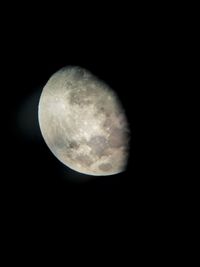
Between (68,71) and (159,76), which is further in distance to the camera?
(68,71)

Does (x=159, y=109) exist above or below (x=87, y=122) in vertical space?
above

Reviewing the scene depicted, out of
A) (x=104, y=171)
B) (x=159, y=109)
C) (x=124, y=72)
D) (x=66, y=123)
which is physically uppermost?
(x=124, y=72)

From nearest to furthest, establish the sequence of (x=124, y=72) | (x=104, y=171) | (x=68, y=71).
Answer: (x=124, y=72), (x=68, y=71), (x=104, y=171)

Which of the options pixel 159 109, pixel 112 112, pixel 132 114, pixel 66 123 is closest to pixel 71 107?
pixel 66 123

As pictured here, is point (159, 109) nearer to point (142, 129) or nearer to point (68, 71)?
point (142, 129)

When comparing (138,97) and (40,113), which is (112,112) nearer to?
(138,97)

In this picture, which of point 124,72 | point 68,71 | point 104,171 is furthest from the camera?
point 104,171

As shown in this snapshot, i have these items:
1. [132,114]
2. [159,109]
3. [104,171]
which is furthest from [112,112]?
[104,171]
